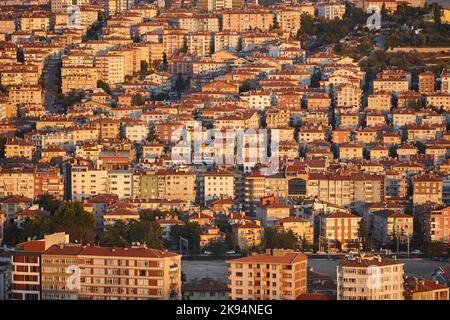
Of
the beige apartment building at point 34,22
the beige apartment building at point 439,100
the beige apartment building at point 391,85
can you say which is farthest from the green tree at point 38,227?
the beige apartment building at point 34,22

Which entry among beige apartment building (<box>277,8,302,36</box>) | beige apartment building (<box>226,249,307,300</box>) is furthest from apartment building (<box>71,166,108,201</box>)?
beige apartment building (<box>277,8,302,36</box>)

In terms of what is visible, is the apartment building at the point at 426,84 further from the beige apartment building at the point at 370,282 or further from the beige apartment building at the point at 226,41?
the beige apartment building at the point at 370,282

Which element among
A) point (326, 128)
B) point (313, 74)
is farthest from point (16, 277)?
point (313, 74)

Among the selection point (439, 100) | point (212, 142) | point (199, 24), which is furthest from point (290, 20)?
point (212, 142)

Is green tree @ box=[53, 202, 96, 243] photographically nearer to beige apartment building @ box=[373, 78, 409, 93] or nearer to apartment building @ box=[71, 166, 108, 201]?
apartment building @ box=[71, 166, 108, 201]

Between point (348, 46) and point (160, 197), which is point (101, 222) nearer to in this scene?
point (160, 197)
